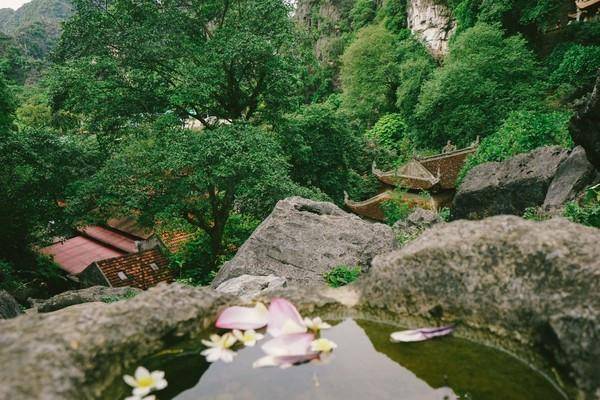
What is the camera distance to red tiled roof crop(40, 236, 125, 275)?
20438 mm

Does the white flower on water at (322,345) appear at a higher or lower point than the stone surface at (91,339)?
lower

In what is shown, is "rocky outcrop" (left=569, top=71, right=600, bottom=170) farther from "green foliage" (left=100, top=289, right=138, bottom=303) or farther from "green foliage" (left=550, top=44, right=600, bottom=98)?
"green foliage" (left=550, top=44, right=600, bottom=98)

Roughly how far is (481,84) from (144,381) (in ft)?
87.1

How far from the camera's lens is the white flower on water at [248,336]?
174 cm

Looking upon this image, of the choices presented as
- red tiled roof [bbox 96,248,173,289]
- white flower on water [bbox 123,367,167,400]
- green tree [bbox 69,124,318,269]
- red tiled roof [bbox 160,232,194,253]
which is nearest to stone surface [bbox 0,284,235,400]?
white flower on water [bbox 123,367,167,400]

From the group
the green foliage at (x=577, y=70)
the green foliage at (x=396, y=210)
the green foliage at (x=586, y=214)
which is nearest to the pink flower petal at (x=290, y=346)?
the green foliage at (x=586, y=214)

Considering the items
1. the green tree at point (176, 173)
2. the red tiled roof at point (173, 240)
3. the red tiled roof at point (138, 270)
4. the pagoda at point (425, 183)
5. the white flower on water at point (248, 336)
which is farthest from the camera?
the pagoda at point (425, 183)

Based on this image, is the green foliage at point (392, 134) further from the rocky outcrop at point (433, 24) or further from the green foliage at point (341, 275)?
the green foliage at point (341, 275)

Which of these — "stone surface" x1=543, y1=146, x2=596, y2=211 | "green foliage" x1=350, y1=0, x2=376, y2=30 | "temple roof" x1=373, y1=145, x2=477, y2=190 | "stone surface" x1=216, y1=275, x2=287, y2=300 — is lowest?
"stone surface" x1=216, y1=275, x2=287, y2=300

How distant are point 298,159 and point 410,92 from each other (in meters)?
16.6

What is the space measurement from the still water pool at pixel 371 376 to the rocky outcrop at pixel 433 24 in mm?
40062

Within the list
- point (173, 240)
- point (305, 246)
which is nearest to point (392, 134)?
point (173, 240)

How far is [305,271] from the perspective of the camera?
6.73m

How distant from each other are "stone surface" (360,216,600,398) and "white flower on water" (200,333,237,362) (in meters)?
0.70
